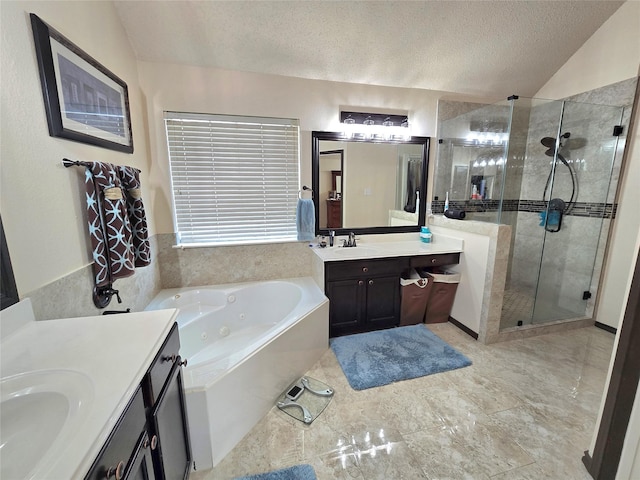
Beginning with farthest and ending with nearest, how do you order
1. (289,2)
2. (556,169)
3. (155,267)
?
(556,169) → (155,267) → (289,2)

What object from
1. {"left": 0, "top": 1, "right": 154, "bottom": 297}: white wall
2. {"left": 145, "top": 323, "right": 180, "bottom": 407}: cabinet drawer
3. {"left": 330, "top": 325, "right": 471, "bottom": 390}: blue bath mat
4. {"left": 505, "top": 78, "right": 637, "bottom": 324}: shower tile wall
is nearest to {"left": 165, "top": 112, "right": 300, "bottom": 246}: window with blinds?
{"left": 0, "top": 1, "right": 154, "bottom": 297}: white wall

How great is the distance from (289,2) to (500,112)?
2.20 metres

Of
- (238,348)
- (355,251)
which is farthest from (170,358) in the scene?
(355,251)

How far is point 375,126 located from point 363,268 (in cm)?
145

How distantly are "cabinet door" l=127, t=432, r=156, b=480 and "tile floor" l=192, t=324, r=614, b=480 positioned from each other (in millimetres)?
672

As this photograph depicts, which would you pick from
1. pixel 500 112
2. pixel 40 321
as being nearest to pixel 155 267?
pixel 40 321

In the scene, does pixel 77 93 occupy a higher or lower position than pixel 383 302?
higher

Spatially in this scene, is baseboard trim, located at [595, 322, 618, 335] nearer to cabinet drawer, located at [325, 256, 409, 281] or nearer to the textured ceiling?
cabinet drawer, located at [325, 256, 409, 281]

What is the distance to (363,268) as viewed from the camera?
2398mm

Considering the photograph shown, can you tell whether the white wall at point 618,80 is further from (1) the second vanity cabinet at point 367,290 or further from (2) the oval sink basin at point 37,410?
(2) the oval sink basin at point 37,410

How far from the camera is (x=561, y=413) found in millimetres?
1675

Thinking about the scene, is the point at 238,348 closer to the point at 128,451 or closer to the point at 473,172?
the point at 128,451

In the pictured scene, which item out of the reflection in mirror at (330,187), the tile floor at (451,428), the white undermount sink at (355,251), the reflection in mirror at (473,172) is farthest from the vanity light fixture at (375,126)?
the tile floor at (451,428)

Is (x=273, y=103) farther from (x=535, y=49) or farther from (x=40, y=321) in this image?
(x=535, y=49)
